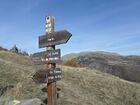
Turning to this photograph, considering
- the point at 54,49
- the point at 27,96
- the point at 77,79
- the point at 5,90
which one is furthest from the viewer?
the point at 77,79

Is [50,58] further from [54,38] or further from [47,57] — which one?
[54,38]

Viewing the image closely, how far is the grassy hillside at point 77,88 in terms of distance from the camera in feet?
66.9

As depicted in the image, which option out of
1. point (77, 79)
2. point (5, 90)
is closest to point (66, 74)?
point (77, 79)

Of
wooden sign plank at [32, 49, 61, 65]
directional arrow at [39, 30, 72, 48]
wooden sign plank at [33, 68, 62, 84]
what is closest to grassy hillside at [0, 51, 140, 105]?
wooden sign plank at [32, 49, 61, 65]

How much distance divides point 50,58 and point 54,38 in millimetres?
930

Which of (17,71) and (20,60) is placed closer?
(17,71)

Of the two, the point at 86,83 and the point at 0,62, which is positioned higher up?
the point at 0,62

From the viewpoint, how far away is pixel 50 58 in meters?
13.5

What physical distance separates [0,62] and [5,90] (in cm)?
667

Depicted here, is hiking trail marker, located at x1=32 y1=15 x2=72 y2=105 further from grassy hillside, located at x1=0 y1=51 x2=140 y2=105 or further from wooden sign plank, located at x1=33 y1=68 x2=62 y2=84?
grassy hillside, located at x1=0 y1=51 x2=140 y2=105

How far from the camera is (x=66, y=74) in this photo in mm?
28234

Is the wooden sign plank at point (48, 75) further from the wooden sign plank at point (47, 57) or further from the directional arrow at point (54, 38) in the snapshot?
the directional arrow at point (54, 38)

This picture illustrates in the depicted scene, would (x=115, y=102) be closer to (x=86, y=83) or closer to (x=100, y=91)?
(x=100, y=91)

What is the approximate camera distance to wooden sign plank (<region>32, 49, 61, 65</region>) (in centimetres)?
1316
